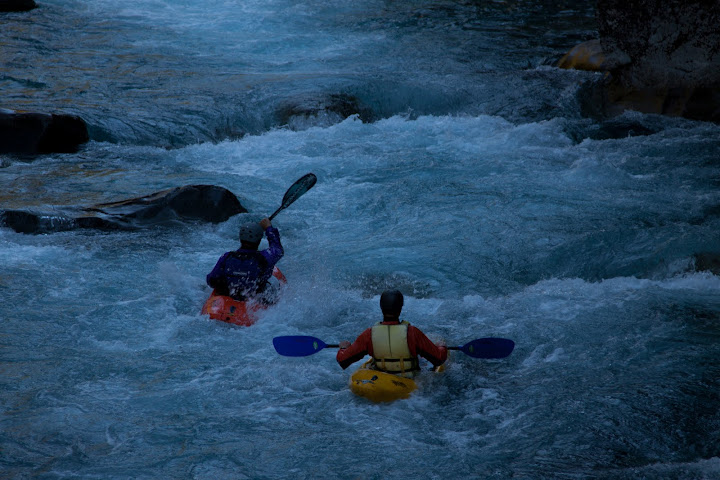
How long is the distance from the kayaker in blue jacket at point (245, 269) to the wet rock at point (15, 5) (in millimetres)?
13462

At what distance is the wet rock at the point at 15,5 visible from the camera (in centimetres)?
1642

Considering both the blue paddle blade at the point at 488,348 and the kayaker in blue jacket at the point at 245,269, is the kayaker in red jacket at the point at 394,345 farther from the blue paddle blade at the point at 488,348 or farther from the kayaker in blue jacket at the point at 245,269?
the kayaker in blue jacket at the point at 245,269

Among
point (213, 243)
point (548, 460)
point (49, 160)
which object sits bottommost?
point (548, 460)

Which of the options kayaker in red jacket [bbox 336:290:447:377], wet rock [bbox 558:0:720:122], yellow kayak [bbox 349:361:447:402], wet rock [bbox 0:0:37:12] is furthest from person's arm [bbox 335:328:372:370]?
wet rock [bbox 0:0:37:12]

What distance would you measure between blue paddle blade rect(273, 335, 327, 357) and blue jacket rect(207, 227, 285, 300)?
3.18ft

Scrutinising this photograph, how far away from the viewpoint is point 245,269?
19.4 ft

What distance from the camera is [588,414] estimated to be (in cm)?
469

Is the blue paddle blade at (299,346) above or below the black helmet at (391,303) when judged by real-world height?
below

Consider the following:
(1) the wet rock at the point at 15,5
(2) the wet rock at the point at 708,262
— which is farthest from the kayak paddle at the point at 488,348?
(1) the wet rock at the point at 15,5

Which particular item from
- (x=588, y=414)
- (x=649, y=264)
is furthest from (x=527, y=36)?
(x=588, y=414)

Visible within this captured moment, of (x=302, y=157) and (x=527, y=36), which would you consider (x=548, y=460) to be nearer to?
(x=302, y=157)

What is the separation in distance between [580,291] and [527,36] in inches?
375

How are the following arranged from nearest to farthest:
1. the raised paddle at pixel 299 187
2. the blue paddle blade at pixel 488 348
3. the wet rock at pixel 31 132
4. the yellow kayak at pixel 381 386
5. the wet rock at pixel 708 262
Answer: the yellow kayak at pixel 381 386, the blue paddle blade at pixel 488 348, the wet rock at pixel 708 262, the raised paddle at pixel 299 187, the wet rock at pixel 31 132

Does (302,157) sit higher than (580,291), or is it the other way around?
(302,157)
